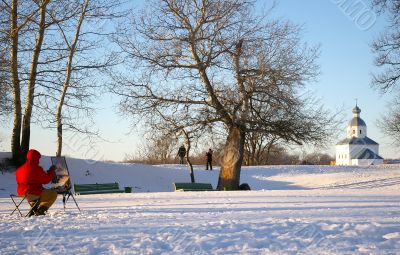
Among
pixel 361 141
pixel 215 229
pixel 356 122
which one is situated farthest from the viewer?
pixel 361 141

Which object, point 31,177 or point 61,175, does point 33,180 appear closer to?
point 31,177

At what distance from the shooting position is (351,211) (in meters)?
10.5

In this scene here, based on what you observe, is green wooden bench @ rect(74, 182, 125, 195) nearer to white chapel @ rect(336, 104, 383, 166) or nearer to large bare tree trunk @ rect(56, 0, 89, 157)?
large bare tree trunk @ rect(56, 0, 89, 157)

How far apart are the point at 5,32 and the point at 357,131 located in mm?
109605

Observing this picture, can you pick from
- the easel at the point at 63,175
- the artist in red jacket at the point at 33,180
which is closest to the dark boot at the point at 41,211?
the artist in red jacket at the point at 33,180

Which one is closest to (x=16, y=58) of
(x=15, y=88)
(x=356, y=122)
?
(x=15, y=88)

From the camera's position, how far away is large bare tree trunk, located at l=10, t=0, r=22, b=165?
19.3 m

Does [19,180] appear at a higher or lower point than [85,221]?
higher

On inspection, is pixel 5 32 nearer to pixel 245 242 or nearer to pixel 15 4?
pixel 15 4

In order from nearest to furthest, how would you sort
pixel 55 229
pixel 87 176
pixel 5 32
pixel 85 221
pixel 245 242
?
pixel 245 242
pixel 55 229
pixel 85 221
pixel 5 32
pixel 87 176

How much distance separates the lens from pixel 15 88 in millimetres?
22438

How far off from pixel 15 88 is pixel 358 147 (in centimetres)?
11147

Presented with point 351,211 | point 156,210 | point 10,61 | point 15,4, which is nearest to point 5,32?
point 10,61

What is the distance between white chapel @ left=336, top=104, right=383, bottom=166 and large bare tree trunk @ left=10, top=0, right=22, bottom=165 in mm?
95999
